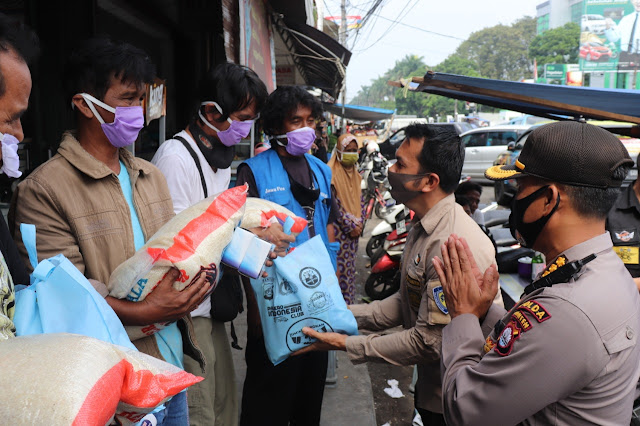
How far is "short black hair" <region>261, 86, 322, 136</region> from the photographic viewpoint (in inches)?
115

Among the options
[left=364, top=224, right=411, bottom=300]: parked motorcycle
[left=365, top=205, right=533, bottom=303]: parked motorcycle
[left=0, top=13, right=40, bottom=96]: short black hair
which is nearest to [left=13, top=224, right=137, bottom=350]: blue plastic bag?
[left=0, top=13, right=40, bottom=96]: short black hair

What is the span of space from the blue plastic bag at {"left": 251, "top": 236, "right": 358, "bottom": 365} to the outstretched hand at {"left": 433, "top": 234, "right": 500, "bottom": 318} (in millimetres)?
551

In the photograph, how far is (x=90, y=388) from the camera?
2.80 ft

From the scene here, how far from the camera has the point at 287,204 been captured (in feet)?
9.18

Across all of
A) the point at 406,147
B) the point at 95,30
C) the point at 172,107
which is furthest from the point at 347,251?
the point at 172,107

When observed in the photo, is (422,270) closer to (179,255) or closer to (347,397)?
(179,255)

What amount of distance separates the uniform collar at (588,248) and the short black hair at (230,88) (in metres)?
1.75

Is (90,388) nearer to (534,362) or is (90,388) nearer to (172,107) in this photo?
(534,362)

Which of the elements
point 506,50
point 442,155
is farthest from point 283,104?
point 506,50

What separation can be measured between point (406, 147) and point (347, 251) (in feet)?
8.01

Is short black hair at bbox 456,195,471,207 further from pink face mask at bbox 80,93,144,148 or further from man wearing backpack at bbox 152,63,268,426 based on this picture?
pink face mask at bbox 80,93,144,148

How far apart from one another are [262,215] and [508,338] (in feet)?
3.43

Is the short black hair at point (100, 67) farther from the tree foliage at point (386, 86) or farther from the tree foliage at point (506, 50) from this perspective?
the tree foliage at point (386, 86)

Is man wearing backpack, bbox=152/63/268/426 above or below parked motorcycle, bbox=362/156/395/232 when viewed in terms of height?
above
